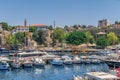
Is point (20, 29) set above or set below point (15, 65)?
above

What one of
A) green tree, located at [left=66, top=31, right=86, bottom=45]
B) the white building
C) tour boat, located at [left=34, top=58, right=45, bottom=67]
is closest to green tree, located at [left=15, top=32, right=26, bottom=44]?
the white building

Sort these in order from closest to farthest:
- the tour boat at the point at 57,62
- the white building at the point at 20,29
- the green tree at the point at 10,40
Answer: the tour boat at the point at 57,62, the green tree at the point at 10,40, the white building at the point at 20,29

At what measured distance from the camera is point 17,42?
5459 centimetres

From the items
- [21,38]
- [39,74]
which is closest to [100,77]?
[39,74]

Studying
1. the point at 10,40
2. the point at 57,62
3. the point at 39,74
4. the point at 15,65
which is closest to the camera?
the point at 39,74

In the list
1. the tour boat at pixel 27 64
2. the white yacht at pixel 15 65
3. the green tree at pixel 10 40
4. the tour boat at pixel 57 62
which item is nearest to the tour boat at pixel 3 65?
the white yacht at pixel 15 65

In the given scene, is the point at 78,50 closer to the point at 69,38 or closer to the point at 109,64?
the point at 69,38

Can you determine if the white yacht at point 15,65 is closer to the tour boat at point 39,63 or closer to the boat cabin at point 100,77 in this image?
the tour boat at point 39,63

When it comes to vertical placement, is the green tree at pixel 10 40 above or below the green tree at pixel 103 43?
above

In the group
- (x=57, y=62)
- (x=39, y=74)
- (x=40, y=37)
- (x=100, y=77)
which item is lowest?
(x=39, y=74)

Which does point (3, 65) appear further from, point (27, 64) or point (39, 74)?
point (39, 74)

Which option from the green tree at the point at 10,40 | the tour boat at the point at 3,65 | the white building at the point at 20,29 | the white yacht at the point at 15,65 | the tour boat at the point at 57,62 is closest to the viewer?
the tour boat at the point at 3,65

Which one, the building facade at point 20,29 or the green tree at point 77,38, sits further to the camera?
the building facade at point 20,29

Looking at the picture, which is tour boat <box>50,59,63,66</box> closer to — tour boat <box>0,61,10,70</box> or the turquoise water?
the turquoise water
